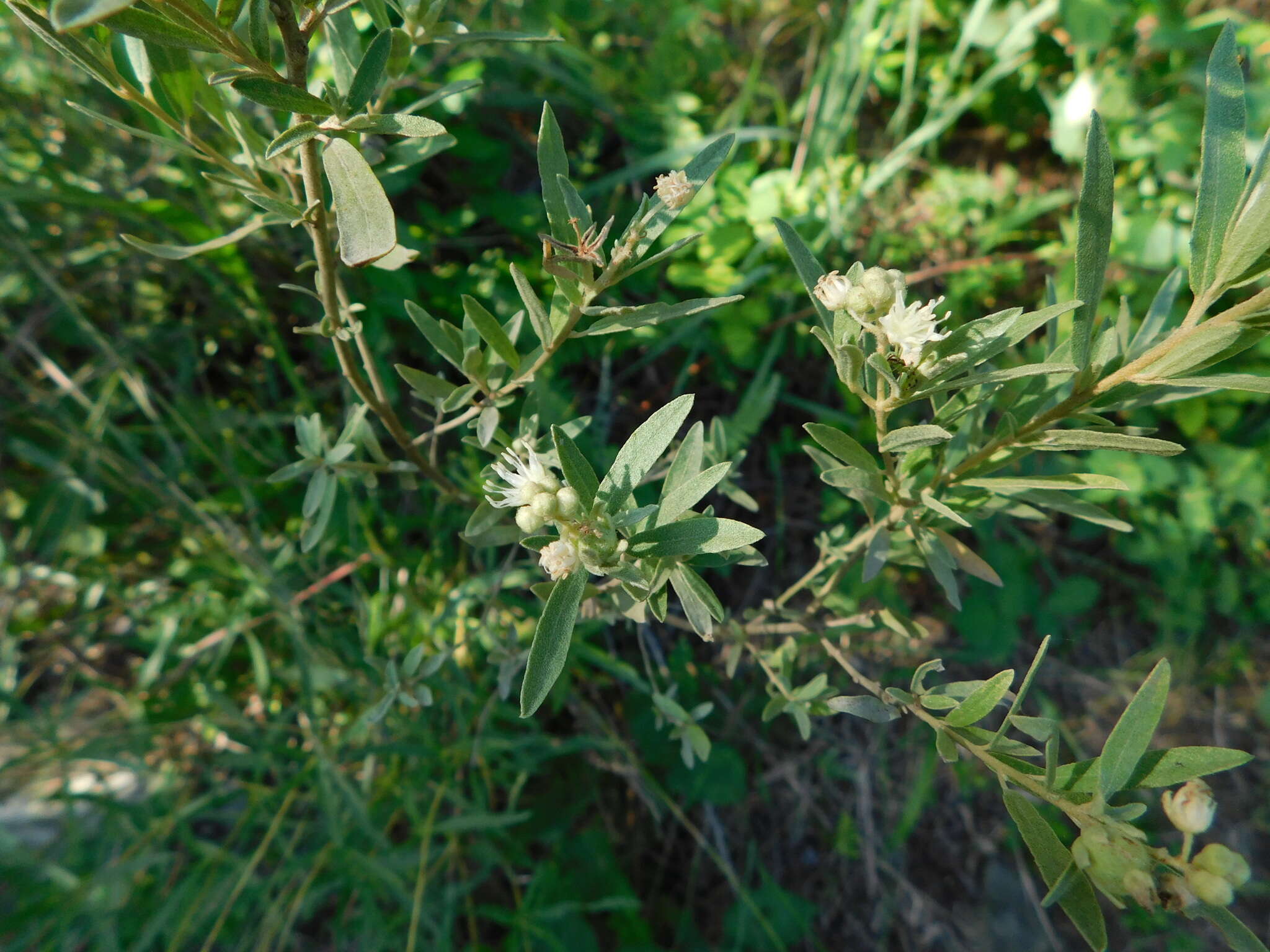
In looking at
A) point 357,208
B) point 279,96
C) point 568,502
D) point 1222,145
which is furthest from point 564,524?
point 1222,145

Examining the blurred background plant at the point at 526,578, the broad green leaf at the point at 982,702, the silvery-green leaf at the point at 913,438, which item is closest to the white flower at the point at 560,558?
the silvery-green leaf at the point at 913,438

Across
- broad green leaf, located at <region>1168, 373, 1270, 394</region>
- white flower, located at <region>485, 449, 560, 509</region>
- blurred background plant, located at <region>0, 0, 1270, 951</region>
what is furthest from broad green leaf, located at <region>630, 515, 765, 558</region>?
blurred background plant, located at <region>0, 0, 1270, 951</region>

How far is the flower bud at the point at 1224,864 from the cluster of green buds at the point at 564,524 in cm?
60

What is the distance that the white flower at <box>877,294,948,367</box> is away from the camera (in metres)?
0.75

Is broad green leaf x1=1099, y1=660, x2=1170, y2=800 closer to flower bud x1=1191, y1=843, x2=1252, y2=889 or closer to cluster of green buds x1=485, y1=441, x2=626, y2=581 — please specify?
flower bud x1=1191, y1=843, x2=1252, y2=889

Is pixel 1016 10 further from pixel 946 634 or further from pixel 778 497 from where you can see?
pixel 946 634

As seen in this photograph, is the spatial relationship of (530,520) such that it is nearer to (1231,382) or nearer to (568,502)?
(568,502)

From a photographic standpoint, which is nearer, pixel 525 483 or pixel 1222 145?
pixel 1222 145

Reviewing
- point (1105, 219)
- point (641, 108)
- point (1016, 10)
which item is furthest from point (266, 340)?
point (1016, 10)

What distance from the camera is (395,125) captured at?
713 millimetres

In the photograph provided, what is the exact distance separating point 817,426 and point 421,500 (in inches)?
59.2

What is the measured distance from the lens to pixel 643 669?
2020 millimetres

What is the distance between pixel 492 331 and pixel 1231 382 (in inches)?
31.9

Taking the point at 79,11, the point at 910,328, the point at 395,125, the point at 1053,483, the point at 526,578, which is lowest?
the point at 526,578
